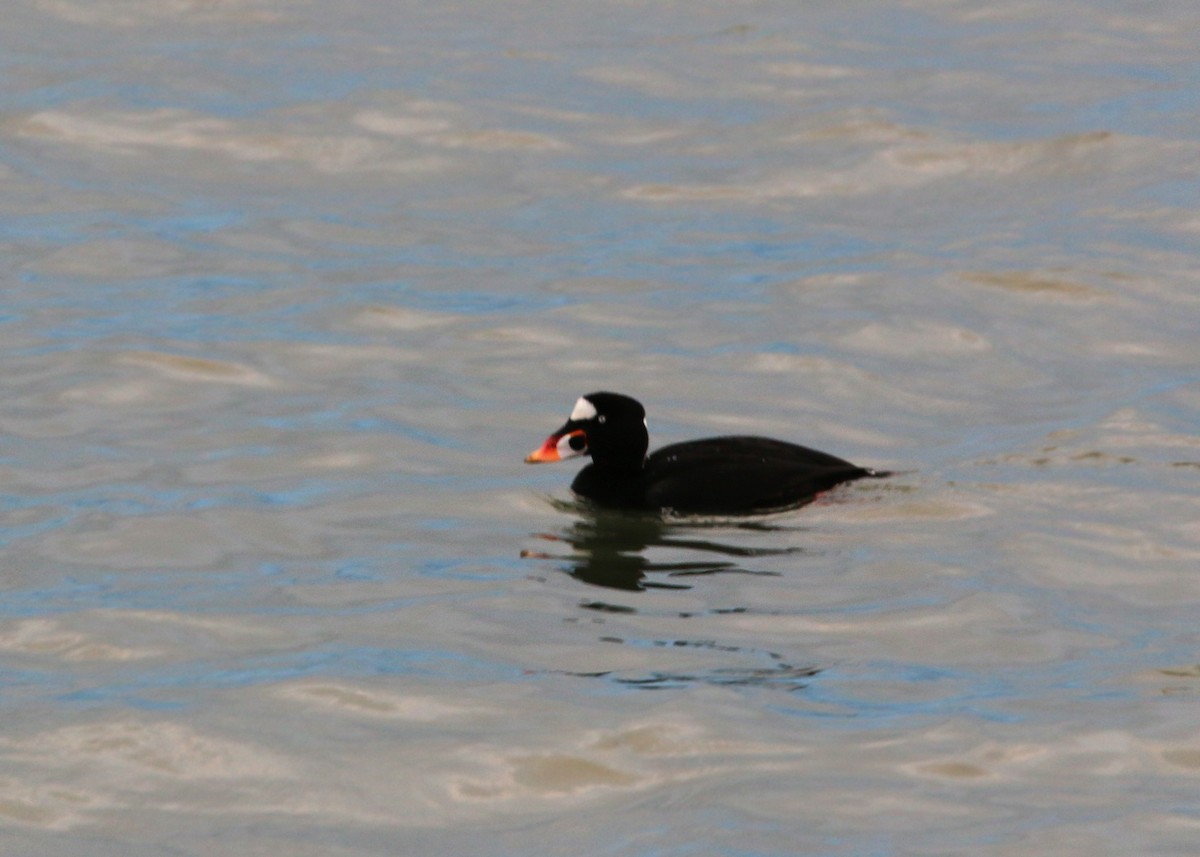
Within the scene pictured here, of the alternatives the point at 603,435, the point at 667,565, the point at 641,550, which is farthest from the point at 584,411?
the point at 667,565

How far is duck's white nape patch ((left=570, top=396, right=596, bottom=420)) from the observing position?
10.8m

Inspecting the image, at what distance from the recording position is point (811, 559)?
Answer: 960cm

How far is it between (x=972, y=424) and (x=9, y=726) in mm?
6478

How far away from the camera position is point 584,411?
10812mm

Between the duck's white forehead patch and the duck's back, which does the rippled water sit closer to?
the duck's back

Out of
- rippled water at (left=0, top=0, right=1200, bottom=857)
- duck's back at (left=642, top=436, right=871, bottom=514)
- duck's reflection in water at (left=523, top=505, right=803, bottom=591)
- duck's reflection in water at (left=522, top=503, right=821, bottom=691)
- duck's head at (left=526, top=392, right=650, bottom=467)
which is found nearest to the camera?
rippled water at (left=0, top=0, right=1200, bottom=857)

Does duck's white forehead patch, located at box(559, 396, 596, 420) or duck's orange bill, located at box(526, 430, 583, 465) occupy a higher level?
duck's white forehead patch, located at box(559, 396, 596, 420)

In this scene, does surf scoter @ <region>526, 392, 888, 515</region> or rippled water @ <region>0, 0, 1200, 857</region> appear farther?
surf scoter @ <region>526, 392, 888, 515</region>

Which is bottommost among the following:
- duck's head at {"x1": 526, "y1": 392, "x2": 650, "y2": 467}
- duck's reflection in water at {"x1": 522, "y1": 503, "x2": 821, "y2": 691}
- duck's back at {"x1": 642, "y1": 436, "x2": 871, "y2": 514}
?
duck's reflection in water at {"x1": 522, "y1": 503, "x2": 821, "y2": 691}

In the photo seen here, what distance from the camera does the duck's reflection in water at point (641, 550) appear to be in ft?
31.0

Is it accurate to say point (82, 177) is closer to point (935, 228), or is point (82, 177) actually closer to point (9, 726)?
point (935, 228)

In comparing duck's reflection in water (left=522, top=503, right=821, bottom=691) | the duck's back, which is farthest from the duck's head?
duck's reflection in water (left=522, top=503, right=821, bottom=691)

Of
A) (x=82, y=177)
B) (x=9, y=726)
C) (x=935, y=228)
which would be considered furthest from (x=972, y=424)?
(x=82, y=177)

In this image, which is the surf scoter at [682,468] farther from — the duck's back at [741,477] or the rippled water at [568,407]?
the rippled water at [568,407]
